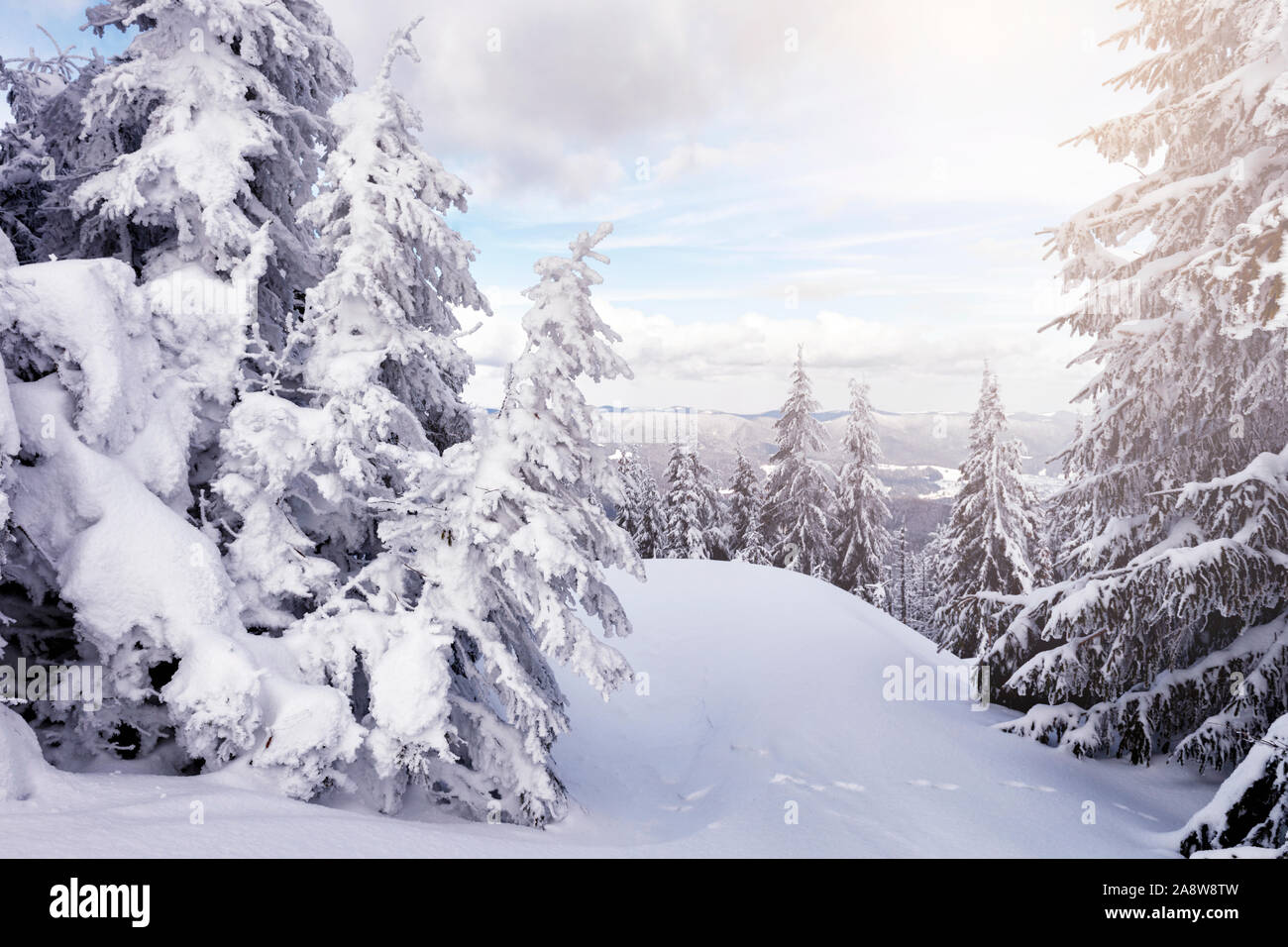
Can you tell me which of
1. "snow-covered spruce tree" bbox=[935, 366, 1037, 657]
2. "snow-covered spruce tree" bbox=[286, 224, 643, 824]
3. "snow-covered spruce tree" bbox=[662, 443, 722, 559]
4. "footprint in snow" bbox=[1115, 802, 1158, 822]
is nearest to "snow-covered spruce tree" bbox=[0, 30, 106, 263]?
"snow-covered spruce tree" bbox=[286, 224, 643, 824]

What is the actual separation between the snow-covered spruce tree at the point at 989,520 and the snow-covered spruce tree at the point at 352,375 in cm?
2069

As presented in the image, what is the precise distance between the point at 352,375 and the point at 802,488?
27501 mm

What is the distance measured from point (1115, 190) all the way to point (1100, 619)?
603cm

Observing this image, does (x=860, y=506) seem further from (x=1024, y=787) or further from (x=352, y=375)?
(x=352, y=375)

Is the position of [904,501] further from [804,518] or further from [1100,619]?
[1100,619]

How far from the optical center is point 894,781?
955cm

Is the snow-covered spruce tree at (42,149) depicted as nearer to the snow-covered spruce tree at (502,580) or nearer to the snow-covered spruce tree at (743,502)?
the snow-covered spruce tree at (502,580)

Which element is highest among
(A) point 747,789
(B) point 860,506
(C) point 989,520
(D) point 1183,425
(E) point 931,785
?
(D) point 1183,425

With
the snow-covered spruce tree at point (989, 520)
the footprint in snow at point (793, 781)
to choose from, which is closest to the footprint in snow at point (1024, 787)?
the footprint in snow at point (793, 781)

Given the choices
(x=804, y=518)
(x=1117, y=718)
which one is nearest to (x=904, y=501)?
(x=804, y=518)

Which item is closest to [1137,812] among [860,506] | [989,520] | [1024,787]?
[1024,787]

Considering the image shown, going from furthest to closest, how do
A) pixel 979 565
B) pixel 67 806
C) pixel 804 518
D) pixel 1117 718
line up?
pixel 804 518
pixel 979 565
pixel 1117 718
pixel 67 806

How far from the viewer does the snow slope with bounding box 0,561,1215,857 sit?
15.5 ft

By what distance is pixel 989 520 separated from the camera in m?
23.7
